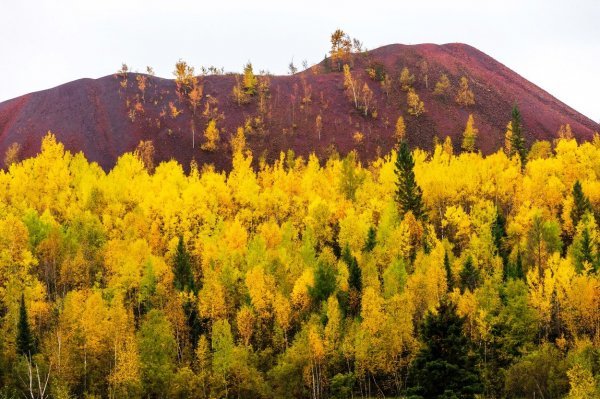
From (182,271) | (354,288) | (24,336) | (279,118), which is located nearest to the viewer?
(24,336)

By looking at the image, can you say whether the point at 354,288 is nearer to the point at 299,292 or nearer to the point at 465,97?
the point at 299,292

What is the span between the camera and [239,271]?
229ft

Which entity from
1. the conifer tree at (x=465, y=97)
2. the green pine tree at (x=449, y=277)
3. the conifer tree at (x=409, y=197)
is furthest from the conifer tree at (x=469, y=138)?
the green pine tree at (x=449, y=277)

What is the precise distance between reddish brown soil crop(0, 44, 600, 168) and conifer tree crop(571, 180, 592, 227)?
57692 millimetres

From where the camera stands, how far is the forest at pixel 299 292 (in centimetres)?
5344

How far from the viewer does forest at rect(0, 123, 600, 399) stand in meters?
53.4

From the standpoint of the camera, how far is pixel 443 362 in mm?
45844

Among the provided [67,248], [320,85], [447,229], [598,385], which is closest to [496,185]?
[447,229]

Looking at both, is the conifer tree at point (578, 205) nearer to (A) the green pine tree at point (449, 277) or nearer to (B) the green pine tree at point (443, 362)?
(A) the green pine tree at point (449, 277)

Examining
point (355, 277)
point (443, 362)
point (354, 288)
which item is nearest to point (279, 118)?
point (355, 277)

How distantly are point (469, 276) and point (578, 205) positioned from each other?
27016 millimetres

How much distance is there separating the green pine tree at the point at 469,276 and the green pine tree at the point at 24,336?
152 ft

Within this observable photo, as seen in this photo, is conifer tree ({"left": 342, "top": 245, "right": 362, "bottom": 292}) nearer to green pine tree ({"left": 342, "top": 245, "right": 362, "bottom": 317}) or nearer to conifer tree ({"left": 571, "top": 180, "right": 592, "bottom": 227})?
green pine tree ({"left": 342, "top": 245, "right": 362, "bottom": 317})

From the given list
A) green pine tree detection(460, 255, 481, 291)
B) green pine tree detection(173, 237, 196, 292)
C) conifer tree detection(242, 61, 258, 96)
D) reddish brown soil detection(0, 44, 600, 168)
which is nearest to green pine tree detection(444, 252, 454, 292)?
green pine tree detection(460, 255, 481, 291)
